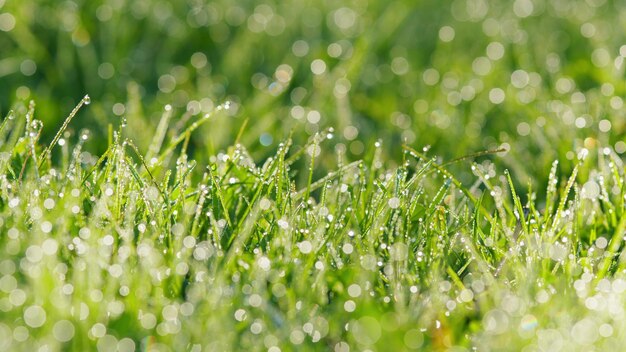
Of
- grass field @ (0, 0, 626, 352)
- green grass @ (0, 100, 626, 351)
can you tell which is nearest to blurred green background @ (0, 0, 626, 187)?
grass field @ (0, 0, 626, 352)

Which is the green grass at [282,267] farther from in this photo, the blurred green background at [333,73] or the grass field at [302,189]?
the blurred green background at [333,73]

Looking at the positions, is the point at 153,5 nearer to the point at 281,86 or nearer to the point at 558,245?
the point at 281,86

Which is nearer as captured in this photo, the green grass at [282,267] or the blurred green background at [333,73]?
the green grass at [282,267]

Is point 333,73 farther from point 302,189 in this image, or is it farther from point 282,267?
point 282,267

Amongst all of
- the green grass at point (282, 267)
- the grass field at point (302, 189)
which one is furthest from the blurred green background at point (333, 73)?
the green grass at point (282, 267)

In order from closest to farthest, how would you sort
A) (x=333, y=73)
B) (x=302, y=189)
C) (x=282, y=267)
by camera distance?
(x=282, y=267) < (x=302, y=189) < (x=333, y=73)

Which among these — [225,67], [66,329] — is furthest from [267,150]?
[66,329]

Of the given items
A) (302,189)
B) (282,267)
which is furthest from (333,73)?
(282,267)
